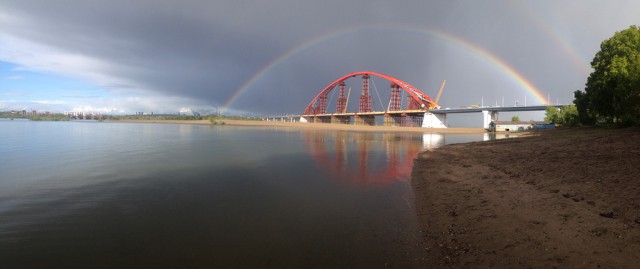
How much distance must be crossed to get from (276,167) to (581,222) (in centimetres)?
1575

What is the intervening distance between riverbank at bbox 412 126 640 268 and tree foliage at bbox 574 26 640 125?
74.5 ft

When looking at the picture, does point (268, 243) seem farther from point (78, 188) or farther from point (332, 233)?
point (78, 188)

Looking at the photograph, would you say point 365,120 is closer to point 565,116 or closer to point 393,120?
point 393,120

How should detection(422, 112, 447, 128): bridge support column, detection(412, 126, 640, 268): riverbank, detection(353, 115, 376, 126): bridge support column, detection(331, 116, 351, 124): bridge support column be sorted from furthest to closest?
1. detection(331, 116, 351, 124): bridge support column
2. detection(353, 115, 376, 126): bridge support column
3. detection(422, 112, 447, 128): bridge support column
4. detection(412, 126, 640, 268): riverbank

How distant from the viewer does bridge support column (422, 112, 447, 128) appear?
393ft

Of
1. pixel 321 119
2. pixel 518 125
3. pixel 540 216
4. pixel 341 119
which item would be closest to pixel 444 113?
pixel 518 125

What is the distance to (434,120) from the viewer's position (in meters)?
121

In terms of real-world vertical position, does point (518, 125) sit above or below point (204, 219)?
above

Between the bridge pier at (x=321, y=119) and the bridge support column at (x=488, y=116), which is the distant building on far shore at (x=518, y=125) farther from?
the bridge pier at (x=321, y=119)

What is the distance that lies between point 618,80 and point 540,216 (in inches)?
1462

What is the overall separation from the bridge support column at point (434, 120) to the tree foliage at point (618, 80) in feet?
231

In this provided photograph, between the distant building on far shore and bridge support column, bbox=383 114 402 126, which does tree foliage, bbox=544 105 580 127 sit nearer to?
the distant building on far shore

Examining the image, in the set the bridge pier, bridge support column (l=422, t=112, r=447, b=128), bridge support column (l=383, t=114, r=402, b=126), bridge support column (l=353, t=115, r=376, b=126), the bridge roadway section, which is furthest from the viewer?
the bridge pier

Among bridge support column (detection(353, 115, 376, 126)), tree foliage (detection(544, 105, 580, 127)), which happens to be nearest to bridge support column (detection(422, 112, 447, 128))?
bridge support column (detection(353, 115, 376, 126))
